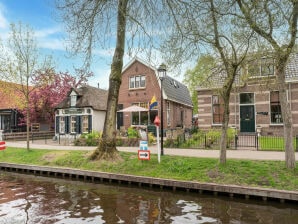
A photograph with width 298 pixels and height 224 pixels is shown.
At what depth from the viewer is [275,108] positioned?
19266mm

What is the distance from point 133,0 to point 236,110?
13.7 metres

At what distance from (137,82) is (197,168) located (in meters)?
15.8

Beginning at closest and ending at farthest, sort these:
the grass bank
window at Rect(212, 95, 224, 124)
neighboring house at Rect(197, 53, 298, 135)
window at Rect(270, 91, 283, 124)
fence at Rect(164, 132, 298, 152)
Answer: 1. the grass bank
2. fence at Rect(164, 132, 298, 152)
3. neighboring house at Rect(197, 53, 298, 135)
4. window at Rect(270, 91, 283, 124)
5. window at Rect(212, 95, 224, 124)

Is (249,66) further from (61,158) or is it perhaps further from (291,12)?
(61,158)

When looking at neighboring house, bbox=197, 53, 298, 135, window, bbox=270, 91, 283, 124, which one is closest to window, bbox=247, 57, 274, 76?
neighboring house, bbox=197, 53, 298, 135

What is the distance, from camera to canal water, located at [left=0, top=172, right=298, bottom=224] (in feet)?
21.3

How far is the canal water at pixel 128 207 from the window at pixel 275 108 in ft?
43.3

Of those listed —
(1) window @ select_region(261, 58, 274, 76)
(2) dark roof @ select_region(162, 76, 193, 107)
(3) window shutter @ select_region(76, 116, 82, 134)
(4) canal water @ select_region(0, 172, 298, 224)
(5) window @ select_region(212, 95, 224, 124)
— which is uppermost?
(2) dark roof @ select_region(162, 76, 193, 107)

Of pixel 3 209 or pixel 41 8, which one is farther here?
pixel 41 8

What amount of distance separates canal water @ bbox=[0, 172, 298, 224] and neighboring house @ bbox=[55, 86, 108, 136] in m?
15.4

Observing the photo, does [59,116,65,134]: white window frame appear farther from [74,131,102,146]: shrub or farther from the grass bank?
the grass bank

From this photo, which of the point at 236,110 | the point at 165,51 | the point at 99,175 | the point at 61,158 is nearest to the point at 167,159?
the point at 99,175

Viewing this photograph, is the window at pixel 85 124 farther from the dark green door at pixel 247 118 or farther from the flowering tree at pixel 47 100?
the dark green door at pixel 247 118

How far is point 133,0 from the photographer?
9.34 m
